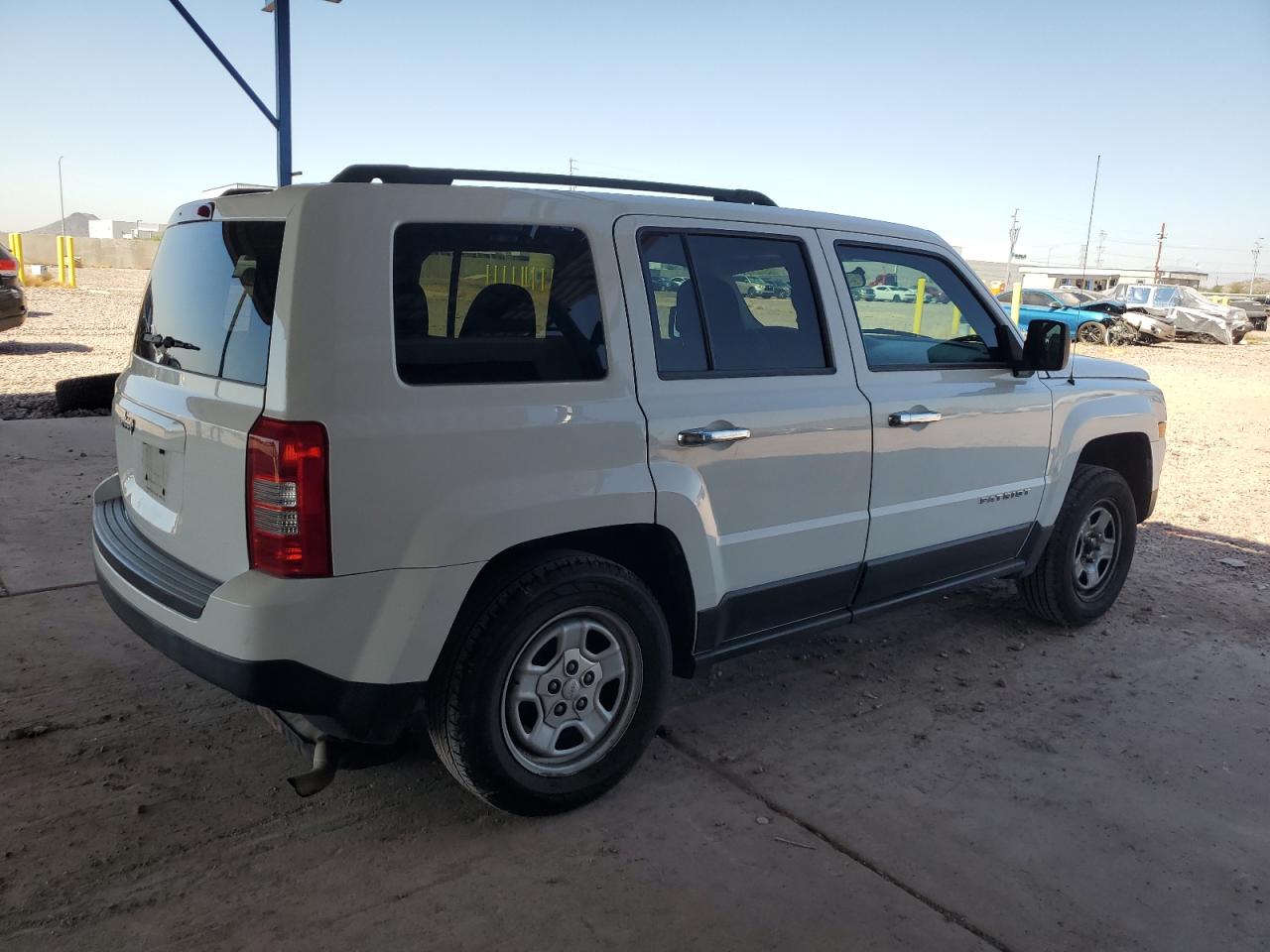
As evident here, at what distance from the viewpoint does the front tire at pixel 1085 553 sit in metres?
4.96

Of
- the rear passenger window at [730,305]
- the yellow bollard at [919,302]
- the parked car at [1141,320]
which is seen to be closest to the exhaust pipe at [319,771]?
the rear passenger window at [730,305]

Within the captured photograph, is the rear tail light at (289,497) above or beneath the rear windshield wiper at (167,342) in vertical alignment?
beneath

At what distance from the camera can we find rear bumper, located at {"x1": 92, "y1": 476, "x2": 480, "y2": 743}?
2.63 metres

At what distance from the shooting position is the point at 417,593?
9.08ft

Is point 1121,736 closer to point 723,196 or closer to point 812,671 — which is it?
point 812,671

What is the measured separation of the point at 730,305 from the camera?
3.59 m

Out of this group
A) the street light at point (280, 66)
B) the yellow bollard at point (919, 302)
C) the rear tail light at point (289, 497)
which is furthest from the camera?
the street light at point (280, 66)

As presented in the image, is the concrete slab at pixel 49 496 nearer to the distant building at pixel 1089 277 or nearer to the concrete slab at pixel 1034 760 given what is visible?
the concrete slab at pixel 1034 760

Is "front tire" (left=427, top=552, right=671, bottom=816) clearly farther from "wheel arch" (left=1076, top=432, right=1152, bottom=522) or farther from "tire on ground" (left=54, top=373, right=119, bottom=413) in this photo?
"tire on ground" (left=54, top=373, right=119, bottom=413)

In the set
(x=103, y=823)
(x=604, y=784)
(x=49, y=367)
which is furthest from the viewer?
(x=49, y=367)

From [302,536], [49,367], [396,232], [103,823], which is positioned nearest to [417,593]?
[302,536]

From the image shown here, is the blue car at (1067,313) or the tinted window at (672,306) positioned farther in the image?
the blue car at (1067,313)

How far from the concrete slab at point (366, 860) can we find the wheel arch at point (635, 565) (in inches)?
21.0

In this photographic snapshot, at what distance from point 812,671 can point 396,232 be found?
271 cm
